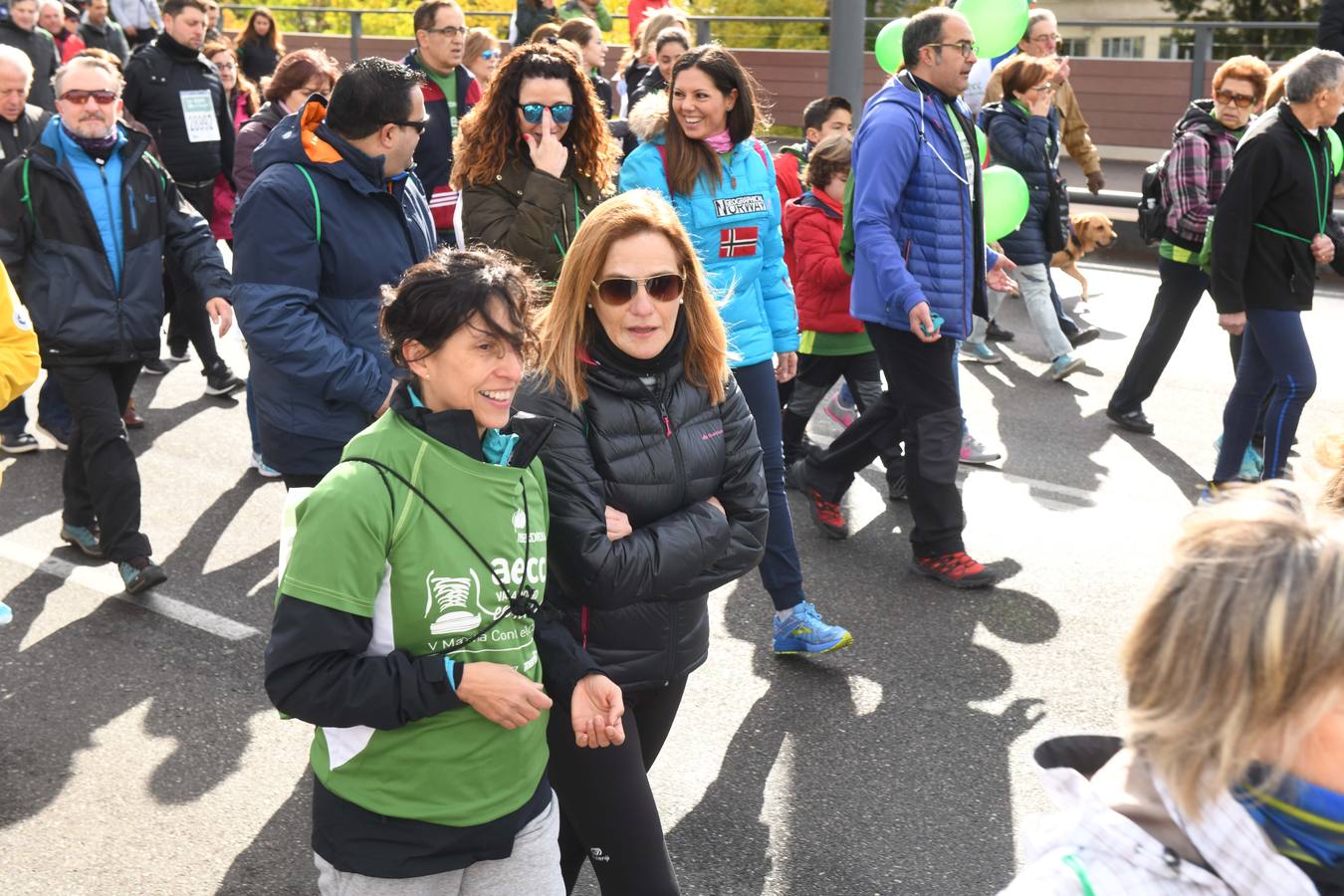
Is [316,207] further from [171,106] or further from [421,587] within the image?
[171,106]

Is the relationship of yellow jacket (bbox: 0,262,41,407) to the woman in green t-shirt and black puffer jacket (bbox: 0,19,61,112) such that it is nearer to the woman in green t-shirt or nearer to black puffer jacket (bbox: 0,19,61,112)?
the woman in green t-shirt

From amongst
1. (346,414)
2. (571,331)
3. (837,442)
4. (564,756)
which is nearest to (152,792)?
(346,414)

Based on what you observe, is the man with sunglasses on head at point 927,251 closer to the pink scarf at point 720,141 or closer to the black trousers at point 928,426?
the black trousers at point 928,426

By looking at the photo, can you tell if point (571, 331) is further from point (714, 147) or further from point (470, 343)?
point (714, 147)

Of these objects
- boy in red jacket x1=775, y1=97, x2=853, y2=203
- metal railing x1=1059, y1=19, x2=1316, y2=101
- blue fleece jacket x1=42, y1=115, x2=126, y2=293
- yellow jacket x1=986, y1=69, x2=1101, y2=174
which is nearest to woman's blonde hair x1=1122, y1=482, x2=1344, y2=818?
blue fleece jacket x1=42, y1=115, x2=126, y2=293

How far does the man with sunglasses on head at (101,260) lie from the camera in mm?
5418

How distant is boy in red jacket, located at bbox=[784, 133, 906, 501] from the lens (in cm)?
671

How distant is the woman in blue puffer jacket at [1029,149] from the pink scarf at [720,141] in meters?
4.42

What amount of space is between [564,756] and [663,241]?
1.09m

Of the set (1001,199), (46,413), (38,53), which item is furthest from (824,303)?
(38,53)

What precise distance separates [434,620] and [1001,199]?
18.1 feet

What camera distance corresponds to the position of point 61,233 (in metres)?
5.47

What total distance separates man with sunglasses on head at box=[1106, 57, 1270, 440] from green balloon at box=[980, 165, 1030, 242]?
853mm

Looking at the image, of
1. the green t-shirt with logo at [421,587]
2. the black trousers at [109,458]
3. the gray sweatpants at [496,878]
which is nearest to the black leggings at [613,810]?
the gray sweatpants at [496,878]
